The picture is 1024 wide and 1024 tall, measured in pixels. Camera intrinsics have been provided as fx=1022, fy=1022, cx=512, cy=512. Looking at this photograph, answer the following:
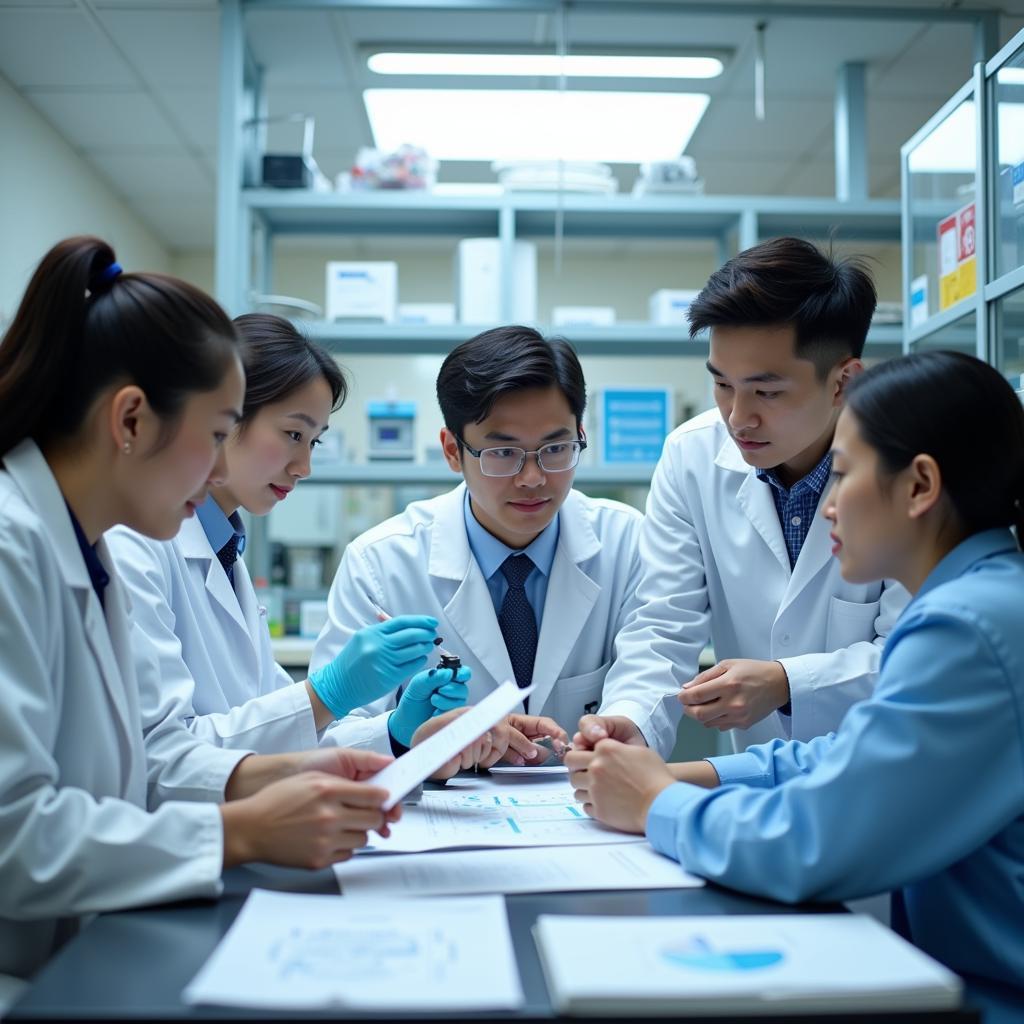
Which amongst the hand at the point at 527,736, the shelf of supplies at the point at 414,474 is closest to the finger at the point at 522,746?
the hand at the point at 527,736

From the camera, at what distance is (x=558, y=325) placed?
Result: 3.52 meters

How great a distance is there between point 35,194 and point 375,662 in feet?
11.8

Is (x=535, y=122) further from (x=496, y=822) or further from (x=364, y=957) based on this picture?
(x=364, y=957)

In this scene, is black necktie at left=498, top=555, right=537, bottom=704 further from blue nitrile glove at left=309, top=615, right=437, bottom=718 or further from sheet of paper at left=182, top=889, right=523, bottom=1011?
sheet of paper at left=182, top=889, right=523, bottom=1011

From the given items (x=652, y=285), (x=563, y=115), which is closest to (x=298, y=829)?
(x=563, y=115)

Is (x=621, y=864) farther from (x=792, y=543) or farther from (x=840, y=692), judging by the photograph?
(x=792, y=543)

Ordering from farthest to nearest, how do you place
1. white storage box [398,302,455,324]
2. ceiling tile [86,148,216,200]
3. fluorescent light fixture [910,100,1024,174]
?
1. ceiling tile [86,148,216,200]
2. white storage box [398,302,455,324]
3. fluorescent light fixture [910,100,1024,174]

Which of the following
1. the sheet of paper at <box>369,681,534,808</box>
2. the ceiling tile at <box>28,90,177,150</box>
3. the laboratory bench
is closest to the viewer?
the laboratory bench

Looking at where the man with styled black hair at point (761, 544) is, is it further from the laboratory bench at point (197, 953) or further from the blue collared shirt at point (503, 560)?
the laboratory bench at point (197, 953)

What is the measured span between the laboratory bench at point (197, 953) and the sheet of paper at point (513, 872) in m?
0.02

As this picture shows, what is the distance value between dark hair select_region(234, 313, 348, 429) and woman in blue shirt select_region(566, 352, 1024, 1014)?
2.76 feet

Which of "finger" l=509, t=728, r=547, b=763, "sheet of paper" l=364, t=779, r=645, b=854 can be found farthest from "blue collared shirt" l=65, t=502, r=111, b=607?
"finger" l=509, t=728, r=547, b=763

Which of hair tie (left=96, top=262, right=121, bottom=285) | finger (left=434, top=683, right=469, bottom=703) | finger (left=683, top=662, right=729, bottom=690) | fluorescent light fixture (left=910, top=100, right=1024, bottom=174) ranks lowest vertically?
finger (left=434, top=683, right=469, bottom=703)

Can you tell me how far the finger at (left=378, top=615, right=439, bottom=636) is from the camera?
1.39 m
